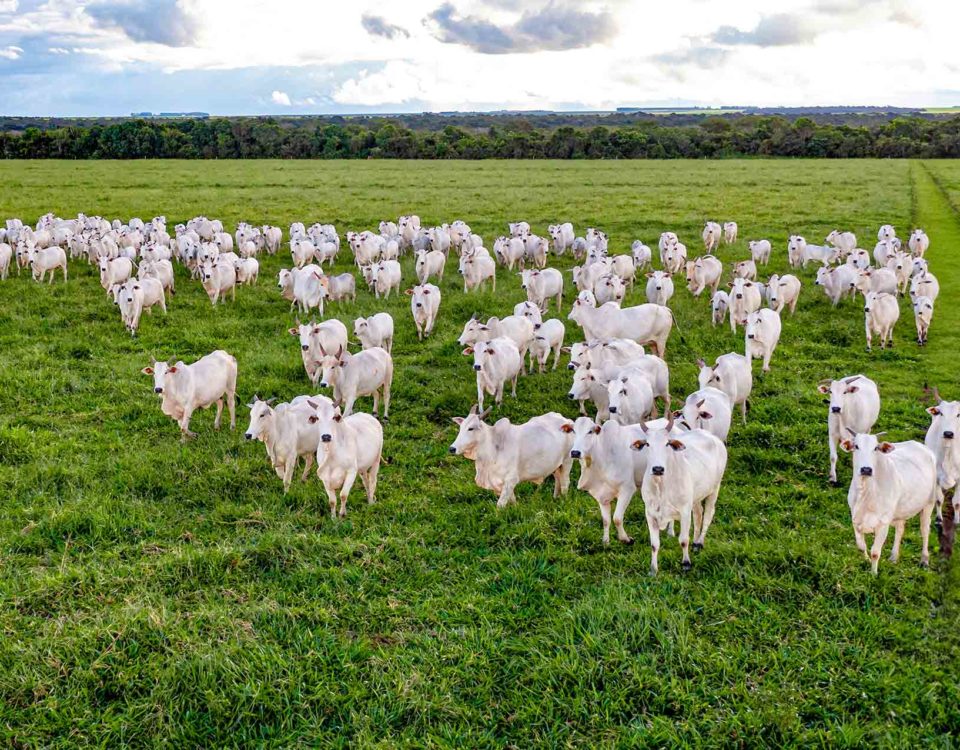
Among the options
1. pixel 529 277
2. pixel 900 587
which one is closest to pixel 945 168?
pixel 529 277

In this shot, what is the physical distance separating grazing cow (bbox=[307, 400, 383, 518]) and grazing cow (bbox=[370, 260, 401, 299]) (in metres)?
10.9

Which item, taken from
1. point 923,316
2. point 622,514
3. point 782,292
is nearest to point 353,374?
point 622,514

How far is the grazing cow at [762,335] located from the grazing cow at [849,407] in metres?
3.89

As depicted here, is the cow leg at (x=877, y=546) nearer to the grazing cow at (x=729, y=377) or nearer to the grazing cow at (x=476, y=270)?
the grazing cow at (x=729, y=377)

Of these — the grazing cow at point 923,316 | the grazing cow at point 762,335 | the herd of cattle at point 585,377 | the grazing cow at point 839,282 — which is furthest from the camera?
the grazing cow at point 839,282

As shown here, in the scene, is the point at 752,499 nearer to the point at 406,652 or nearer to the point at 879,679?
the point at 879,679

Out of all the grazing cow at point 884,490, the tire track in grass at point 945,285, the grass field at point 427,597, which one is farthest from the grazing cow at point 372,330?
the tire track in grass at point 945,285

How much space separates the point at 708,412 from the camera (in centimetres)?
962

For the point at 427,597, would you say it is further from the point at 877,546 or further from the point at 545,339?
the point at 545,339

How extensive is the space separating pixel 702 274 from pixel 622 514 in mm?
13695

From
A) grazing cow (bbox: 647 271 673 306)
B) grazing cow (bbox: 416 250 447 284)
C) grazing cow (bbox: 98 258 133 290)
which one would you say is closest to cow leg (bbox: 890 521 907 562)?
grazing cow (bbox: 647 271 673 306)

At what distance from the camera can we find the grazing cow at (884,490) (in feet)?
25.3

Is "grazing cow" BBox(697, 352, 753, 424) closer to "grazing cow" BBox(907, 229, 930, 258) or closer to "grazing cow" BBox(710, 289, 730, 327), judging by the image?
"grazing cow" BBox(710, 289, 730, 327)

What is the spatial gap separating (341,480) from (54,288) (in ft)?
52.8
